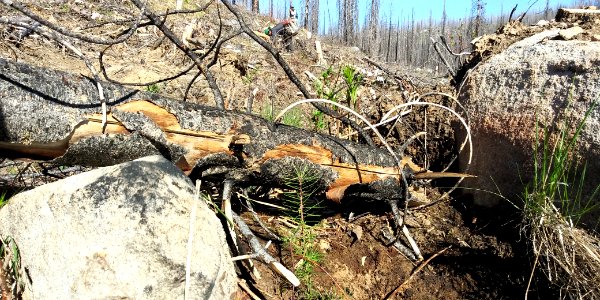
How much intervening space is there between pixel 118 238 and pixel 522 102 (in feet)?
6.76

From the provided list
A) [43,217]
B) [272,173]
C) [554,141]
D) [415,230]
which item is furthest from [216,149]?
[554,141]

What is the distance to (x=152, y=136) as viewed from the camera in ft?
5.54

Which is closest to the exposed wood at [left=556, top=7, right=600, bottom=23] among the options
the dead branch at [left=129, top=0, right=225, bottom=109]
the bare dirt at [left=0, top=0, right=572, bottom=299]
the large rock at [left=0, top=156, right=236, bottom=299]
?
the bare dirt at [left=0, top=0, right=572, bottom=299]

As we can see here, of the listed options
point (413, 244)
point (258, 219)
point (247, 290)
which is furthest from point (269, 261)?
point (413, 244)

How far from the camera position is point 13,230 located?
150 centimetres

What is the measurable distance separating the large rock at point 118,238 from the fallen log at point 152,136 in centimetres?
22

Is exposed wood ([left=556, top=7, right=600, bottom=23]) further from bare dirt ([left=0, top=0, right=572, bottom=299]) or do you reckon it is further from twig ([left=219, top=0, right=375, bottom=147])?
twig ([left=219, top=0, right=375, bottom=147])

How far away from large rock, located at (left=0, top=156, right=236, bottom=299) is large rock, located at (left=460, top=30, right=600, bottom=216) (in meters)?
1.60

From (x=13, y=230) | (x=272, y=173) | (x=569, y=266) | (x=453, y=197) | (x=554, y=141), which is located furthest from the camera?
(x=453, y=197)

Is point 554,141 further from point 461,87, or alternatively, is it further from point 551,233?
point 461,87

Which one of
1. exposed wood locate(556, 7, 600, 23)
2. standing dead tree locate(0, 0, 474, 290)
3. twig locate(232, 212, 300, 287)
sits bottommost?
twig locate(232, 212, 300, 287)

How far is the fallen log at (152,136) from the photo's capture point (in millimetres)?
1518

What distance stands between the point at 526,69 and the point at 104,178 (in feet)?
7.06

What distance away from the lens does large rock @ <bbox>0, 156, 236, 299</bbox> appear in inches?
49.6
